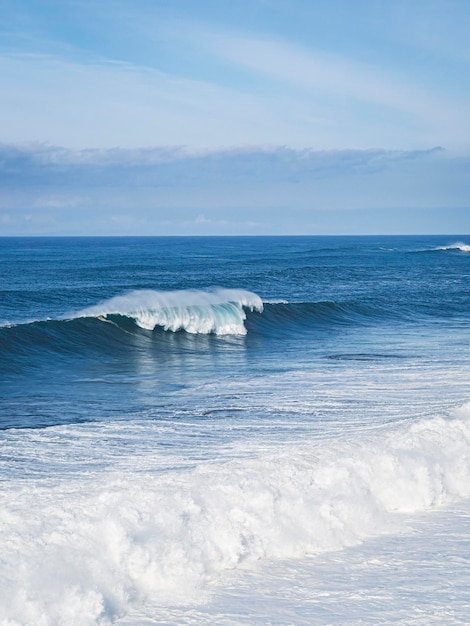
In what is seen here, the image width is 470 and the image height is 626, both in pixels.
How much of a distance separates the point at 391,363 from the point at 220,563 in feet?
37.8

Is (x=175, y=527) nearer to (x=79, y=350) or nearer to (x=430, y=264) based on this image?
(x=79, y=350)

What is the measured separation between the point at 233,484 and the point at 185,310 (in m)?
18.3

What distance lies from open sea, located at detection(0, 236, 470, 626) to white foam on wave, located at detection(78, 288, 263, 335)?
11.6ft

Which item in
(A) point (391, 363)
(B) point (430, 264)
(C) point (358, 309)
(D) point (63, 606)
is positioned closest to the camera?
(D) point (63, 606)

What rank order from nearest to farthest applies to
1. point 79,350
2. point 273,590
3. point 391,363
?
point 273,590 → point 391,363 → point 79,350

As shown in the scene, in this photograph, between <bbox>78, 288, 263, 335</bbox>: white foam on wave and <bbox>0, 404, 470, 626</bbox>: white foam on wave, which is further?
<bbox>78, 288, 263, 335</bbox>: white foam on wave

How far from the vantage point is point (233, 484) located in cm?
698

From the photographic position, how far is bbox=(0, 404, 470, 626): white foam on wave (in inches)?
206

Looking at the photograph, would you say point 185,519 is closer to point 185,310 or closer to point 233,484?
point 233,484

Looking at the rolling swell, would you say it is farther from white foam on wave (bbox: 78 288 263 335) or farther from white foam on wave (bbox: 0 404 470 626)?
white foam on wave (bbox: 0 404 470 626)

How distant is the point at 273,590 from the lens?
5.44 m

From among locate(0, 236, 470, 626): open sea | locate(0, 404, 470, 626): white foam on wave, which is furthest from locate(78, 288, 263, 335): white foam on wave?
locate(0, 404, 470, 626): white foam on wave

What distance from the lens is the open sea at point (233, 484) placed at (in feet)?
17.2

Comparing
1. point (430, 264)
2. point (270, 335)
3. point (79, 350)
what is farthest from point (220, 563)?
point (430, 264)
